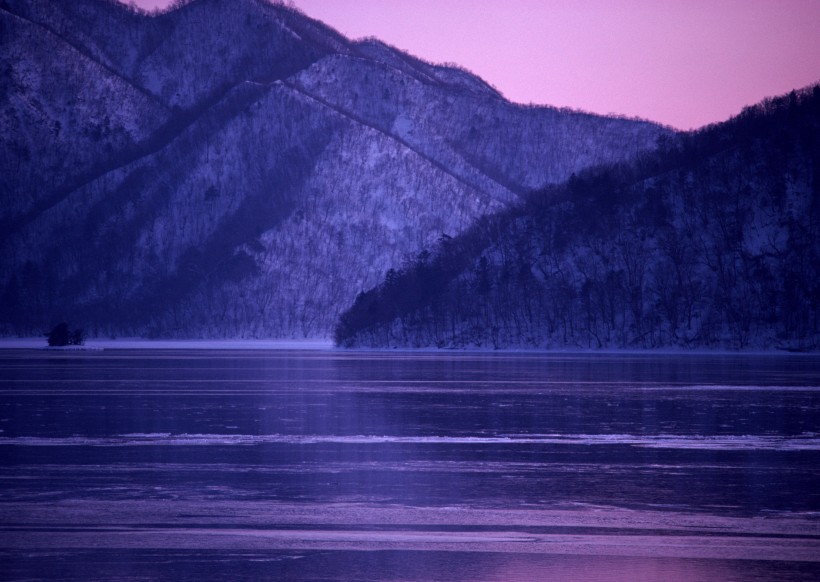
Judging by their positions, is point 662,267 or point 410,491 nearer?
point 410,491

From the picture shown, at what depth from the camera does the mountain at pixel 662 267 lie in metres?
152

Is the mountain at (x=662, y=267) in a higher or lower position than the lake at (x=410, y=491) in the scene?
higher

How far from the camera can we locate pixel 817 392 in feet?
170

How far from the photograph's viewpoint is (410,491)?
72.5 ft

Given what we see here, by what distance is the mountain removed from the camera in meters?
152

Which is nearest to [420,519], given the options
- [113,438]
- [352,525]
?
[352,525]

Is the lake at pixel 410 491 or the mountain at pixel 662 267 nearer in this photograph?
the lake at pixel 410 491

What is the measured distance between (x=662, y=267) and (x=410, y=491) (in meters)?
141

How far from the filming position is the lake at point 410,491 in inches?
627

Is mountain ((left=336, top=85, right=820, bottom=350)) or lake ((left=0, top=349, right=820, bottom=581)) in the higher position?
mountain ((left=336, top=85, right=820, bottom=350))

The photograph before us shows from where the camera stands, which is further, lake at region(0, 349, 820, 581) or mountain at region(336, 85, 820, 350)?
mountain at region(336, 85, 820, 350)

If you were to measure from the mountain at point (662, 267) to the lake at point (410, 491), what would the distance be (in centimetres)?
11094

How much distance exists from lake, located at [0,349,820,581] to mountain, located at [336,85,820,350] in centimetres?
11094

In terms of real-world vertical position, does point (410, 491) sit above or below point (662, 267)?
below
